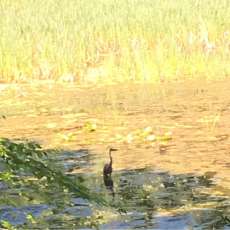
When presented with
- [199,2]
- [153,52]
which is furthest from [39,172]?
[199,2]

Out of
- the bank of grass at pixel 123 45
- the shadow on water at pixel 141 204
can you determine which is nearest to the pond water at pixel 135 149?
the shadow on water at pixel 141 204

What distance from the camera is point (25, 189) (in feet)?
26.0

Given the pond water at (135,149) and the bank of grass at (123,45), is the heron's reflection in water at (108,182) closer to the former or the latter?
the pond water at (135,149)

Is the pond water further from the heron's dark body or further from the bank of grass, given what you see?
the bank of grass

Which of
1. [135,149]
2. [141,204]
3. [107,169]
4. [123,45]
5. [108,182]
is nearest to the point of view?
[141,204]

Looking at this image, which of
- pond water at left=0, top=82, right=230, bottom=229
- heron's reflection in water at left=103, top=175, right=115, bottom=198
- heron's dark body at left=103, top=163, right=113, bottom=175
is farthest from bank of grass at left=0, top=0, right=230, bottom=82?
heron's reflection in water at left=103, top=175, right=115, bottom=198

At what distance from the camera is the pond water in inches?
265

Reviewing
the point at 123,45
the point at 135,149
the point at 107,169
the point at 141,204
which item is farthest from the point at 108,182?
the point at 123,45

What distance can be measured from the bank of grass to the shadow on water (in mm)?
8685

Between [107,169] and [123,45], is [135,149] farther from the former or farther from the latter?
[123,45]

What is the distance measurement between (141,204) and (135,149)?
2.79 metres

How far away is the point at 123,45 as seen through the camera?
17.9 metres

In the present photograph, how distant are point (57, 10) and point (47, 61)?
3.68 m

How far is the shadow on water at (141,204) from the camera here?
647 centimetres
